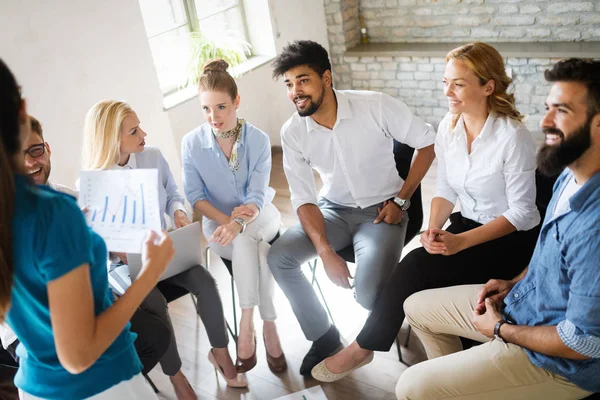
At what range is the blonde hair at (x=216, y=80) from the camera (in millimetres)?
2592

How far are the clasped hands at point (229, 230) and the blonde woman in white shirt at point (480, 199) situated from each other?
2.35 feet

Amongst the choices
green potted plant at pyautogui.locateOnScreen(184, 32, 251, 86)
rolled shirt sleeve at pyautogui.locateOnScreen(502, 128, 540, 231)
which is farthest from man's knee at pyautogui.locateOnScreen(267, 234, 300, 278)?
green potted plant at pyautogui.locateOnScreen(184, 32, 251, 86)

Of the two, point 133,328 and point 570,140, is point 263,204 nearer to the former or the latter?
point 133,328

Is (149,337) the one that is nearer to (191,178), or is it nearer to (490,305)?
(191,178)

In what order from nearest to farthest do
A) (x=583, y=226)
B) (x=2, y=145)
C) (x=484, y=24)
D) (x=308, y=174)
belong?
(x=2, y=145) < (x=583, y=226) < (x=308, y=174) < (x=484, y=24)

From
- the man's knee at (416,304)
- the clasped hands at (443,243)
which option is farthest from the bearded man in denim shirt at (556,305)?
the clasped hands at (443,243)

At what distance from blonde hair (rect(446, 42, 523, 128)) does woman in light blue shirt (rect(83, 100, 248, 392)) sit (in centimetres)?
138

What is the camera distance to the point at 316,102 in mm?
2570

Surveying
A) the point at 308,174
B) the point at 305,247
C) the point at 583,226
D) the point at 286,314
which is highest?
the point at 583,226

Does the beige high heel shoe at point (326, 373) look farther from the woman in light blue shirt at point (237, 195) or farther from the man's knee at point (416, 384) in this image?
the man's knee at point (416, 384)

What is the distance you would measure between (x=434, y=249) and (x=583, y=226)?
734mm

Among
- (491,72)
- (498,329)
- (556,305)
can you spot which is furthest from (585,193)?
(491,72)

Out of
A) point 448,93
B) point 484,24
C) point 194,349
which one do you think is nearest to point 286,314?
point 194,349

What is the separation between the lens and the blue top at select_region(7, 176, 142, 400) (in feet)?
3.77
